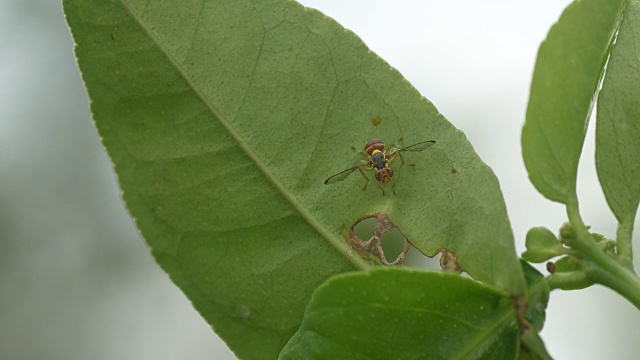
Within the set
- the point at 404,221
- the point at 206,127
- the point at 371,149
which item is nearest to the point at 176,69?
the point at 206,127

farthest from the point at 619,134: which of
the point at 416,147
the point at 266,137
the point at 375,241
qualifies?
the point at 266,137

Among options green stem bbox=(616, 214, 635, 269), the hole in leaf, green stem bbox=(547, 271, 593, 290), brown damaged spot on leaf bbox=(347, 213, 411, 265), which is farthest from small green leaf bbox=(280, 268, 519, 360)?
the hole in leaf

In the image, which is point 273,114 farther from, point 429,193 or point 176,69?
point 429,193

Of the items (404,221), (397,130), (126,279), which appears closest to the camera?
(397,130)

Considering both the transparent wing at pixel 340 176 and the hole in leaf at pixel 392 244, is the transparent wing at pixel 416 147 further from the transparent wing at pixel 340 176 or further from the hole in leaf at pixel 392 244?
the hole in leaf at pixel 392 244

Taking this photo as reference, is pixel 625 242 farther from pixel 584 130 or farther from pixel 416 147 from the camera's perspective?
pixel 416 147

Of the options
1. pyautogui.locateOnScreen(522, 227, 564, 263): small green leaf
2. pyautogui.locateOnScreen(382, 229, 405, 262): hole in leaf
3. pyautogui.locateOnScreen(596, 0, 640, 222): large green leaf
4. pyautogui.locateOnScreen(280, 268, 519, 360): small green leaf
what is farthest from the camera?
pyautogui.locateOnScreen(382, 229, 405, 262): hole in leaf

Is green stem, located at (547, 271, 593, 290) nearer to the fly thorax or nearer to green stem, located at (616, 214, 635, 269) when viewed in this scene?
green stem, located at (616, 214, 635, 269)
